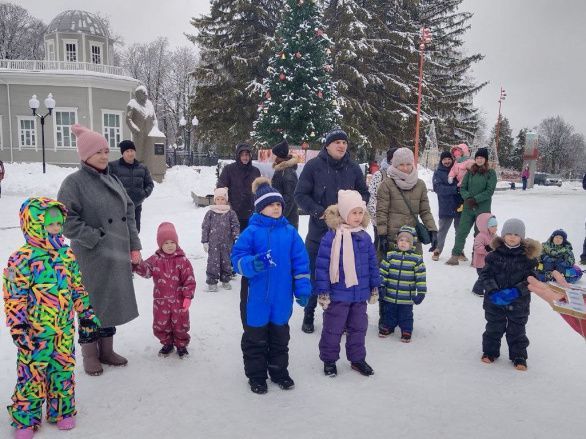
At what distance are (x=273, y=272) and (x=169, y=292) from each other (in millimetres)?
1160

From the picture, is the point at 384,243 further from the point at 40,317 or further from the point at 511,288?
the point at 40,317

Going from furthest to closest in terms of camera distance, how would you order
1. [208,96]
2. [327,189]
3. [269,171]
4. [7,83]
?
[7,83] < [208,96] < [269,171] < [327,189]

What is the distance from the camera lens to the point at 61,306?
306 centimetres

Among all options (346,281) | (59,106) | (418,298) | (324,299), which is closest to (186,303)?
(324,299)

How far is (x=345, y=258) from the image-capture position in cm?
401

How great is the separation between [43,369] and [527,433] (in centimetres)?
340

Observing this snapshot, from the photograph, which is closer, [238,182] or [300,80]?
[238,182]

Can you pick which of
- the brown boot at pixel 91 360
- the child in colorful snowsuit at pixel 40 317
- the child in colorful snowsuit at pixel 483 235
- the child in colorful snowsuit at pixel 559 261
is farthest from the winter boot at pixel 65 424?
the child in colorful snowsuit at pixel 559 261

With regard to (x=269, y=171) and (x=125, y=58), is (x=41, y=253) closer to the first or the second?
(x=269, y=171)

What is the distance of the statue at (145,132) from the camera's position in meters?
16.9

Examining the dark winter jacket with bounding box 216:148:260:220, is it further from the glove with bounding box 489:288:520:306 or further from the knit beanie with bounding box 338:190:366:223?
the glove with bounding box 489:288:520:306

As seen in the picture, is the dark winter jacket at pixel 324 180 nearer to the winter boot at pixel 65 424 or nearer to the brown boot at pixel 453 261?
the winter boot at pixel 65 424

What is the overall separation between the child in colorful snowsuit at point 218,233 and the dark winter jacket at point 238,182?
14.7 inches

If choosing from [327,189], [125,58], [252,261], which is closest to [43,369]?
[252,261]
